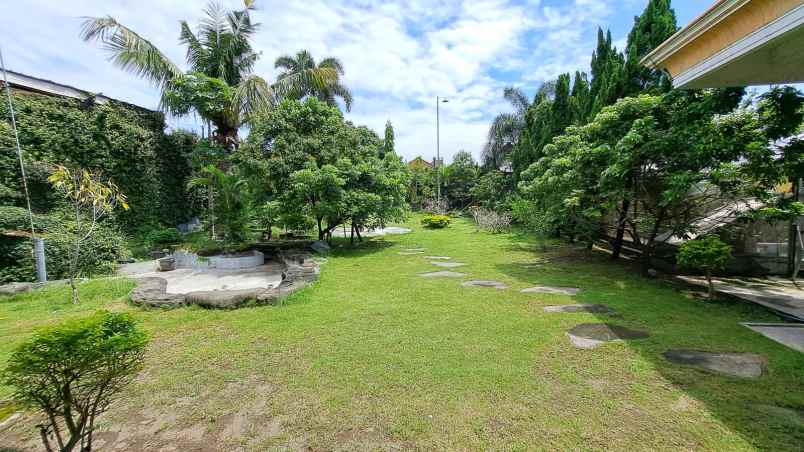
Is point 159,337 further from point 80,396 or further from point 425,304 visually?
point 425,304

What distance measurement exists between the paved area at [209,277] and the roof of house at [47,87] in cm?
566

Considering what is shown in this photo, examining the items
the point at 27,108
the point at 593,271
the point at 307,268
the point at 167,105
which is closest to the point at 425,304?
the point at 307,268

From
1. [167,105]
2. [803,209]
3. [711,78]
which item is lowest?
[803,209]

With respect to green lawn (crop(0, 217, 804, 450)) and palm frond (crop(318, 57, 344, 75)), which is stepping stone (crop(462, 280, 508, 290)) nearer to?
green lawn (crop(0, 217, 804, 450))

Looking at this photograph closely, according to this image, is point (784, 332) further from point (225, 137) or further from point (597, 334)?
point (225, 137)

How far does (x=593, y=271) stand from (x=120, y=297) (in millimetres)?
9629

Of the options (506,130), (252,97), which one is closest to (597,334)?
(252,97)

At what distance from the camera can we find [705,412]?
2.40 m

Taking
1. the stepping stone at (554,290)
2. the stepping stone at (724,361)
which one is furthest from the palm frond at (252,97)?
the stepping stone at (724,361)

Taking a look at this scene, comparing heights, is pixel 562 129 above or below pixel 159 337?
above

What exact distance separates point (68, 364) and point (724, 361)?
17.2 ft

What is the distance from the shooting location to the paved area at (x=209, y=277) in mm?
6582

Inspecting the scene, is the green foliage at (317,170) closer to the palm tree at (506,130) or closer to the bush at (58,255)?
the bush at (58,255)

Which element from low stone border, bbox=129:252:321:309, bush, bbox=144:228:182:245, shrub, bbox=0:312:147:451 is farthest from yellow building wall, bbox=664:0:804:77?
bush, bbox=144:228:182:245
